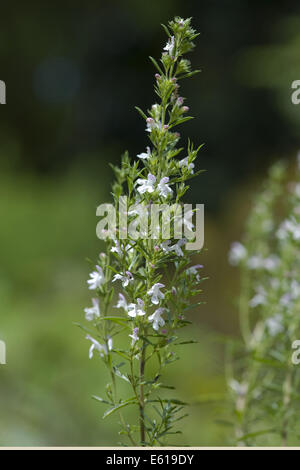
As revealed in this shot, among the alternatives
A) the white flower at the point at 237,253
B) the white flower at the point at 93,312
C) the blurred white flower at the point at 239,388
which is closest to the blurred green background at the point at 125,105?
the white flower at the point at 237,253

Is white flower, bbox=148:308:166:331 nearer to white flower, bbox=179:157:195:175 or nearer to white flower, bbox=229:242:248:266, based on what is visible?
white flower, bbox=179:157:195:175

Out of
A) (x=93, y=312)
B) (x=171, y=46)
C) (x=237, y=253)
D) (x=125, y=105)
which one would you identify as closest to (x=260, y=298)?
(x=237, y=253)

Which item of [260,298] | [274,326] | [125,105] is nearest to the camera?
[274,326]

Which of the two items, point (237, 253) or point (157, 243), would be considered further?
point (237, 253)

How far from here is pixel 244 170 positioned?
647 cm

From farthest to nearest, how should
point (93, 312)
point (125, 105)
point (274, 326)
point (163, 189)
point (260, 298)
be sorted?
point (125, 105), point (260, 298), point (274, 326), point (93, 312), point (163, 189)

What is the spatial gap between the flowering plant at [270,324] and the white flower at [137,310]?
382 mm

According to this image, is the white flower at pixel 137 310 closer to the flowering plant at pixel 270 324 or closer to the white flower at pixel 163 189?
the white flower at pixel 163 189

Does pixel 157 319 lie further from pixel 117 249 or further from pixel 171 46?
pixel 171 46

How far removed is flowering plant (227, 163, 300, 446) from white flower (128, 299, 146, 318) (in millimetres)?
382

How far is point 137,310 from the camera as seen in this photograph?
660 mm

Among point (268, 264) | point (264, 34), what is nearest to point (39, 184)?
point (264, 34)

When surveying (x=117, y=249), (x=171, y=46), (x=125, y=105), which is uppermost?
(x=125, y=105)

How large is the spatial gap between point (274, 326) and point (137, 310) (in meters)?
0.56
